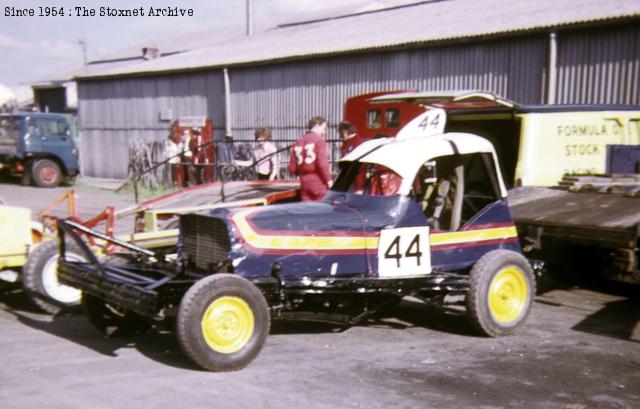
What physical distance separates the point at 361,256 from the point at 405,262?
43cm

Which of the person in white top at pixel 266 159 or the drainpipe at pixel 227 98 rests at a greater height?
the drainpipe at pixel 227 98

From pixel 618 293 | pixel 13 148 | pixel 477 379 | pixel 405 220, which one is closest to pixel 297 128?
pixel 13 148

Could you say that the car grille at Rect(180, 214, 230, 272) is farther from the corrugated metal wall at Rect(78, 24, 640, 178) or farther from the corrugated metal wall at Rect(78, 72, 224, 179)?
the corrugated metal wall at Rect(78, 72, 224, 179)

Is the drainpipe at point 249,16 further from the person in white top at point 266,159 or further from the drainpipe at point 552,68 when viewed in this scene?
the person in white top at point 266,159

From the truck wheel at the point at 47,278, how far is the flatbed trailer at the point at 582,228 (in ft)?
15.4

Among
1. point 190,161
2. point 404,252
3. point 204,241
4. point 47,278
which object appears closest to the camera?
point 204,241

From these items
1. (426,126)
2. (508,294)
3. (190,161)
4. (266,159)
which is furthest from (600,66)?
(190,161)

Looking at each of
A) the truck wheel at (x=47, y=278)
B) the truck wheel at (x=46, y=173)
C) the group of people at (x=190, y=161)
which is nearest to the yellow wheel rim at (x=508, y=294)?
the truck wheel at (x=47, y=278)

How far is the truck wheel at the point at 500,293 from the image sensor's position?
647 centimetres

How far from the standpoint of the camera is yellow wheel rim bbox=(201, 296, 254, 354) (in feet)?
17.7

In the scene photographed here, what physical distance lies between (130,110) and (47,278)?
20.9 metres

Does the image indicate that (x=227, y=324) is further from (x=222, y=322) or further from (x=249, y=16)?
(x=249, y=16)

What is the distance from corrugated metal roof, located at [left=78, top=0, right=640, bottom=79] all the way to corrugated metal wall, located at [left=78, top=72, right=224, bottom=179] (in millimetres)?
469

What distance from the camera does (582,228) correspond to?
7.06 m
